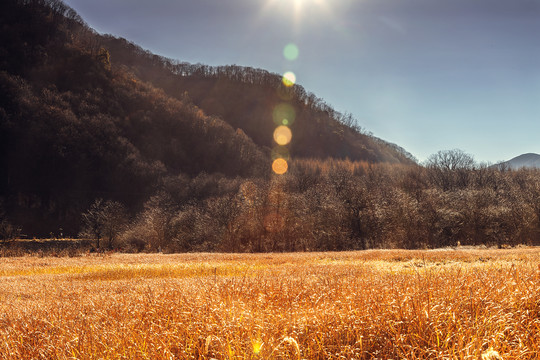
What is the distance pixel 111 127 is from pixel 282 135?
79240 mm

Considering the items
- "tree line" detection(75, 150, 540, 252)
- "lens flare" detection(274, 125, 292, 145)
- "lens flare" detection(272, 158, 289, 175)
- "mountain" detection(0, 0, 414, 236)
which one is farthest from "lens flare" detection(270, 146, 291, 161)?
"tree line" detection(75, 150, 540, 252)

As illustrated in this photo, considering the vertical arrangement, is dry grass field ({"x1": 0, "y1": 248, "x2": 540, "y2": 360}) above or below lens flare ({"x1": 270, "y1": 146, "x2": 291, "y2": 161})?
below

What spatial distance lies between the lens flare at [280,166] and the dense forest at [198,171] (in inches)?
129

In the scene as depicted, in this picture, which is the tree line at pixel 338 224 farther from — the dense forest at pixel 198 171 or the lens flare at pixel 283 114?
the lens flare at pixel 283 114

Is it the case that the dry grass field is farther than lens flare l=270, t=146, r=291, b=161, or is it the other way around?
lens flare l=270, t=146, r=291, b=161

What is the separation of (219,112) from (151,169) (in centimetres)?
7544

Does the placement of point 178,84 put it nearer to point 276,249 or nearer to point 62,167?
point 62,167

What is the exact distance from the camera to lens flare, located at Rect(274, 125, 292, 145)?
15959cm

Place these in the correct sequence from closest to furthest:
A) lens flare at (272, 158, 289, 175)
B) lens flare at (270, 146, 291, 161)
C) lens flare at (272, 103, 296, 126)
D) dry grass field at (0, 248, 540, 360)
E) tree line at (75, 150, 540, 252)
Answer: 1. dry grass field at (0, 248, 540, 360)
2. tree line at (75, 150, 540, 252)
3. lens flare at (272, 158, 289, 175)
4. lens flare at (270, 146, 291, 161)
5. lens flare at (272, 103, 296, 126)

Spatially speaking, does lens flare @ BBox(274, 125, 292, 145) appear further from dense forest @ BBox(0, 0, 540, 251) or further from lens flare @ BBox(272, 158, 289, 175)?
lens flare @ BBox(272, 158, 289, 175)

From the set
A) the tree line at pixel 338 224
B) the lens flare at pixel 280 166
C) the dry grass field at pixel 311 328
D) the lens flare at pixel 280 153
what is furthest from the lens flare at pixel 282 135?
the dry grass field at pixel 311 328

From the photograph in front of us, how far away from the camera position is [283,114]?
568ft

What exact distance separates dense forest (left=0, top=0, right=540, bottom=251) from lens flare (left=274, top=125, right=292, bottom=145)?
8.68ft

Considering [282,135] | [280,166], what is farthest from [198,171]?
[282,135]
